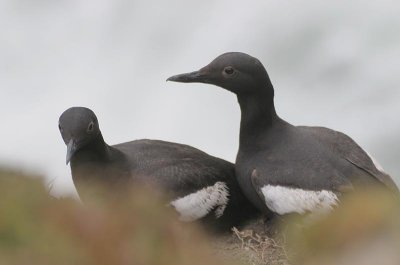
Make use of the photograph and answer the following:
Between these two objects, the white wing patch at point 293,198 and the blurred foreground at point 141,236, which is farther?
the white wing patch at point 293,198

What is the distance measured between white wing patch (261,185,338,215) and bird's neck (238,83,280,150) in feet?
2.33

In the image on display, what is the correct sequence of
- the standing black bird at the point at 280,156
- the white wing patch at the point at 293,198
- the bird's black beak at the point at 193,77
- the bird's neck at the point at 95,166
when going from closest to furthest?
1. the white wing patch at the point at 293,198
2. the standing black bird at the point at 280,156
3. the bird's neck at the point at 95,166
4. the bird's black beak at the point at 193,77

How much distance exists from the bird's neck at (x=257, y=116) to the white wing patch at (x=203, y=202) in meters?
0.45

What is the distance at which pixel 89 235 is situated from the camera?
5.98 ft

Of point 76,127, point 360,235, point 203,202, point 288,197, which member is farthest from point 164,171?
point 360,235

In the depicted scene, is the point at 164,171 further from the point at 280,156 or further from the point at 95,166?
the point at 280,156

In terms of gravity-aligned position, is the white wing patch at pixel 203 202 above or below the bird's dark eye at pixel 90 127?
below

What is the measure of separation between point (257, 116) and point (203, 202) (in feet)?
3.06

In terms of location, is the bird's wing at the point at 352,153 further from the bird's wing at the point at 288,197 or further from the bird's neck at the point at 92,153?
the bird's neck at the point at 92,153

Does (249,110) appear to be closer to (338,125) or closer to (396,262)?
(396,262)

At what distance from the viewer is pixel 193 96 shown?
16.0 meters

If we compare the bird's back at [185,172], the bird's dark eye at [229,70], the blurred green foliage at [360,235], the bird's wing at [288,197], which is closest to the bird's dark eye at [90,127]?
the bird's back at [185,172]

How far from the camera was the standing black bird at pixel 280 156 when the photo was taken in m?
6.84

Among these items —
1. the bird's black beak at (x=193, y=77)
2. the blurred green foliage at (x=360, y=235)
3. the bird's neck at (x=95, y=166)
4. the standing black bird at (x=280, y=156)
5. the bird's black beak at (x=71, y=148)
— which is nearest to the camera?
the blurred green foliage at (x=360, y=235)
